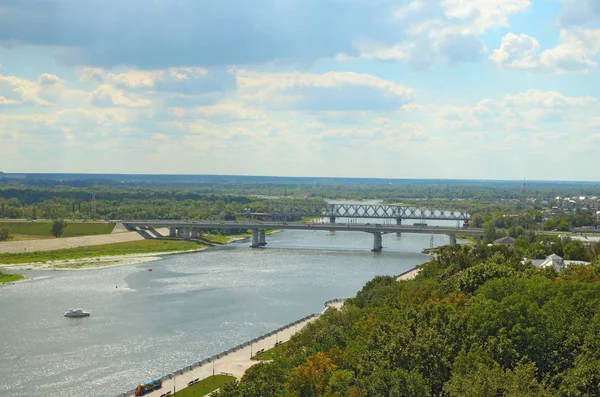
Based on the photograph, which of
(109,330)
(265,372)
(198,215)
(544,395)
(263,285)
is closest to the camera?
(544,395)

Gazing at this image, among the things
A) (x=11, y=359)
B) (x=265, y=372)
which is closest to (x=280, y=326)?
(x=11, y=359)

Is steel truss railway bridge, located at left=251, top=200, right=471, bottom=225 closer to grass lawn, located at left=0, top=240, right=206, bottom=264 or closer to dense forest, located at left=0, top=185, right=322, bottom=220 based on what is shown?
dense forest, located at left=0, top=185, right=322, bottom=220

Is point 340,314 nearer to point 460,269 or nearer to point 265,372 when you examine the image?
point 265,372

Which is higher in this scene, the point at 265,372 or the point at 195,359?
the point at 265,372

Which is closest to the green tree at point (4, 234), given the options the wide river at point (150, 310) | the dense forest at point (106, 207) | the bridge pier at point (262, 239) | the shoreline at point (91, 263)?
the shoreline at point (91, 263)

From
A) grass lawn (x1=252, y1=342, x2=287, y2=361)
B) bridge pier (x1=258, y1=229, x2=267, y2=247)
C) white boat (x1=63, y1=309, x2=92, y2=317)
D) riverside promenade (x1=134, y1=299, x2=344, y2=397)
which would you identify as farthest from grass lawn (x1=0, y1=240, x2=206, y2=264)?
grass lawn (x1=252, y1=342, x2=287, y2=361)
